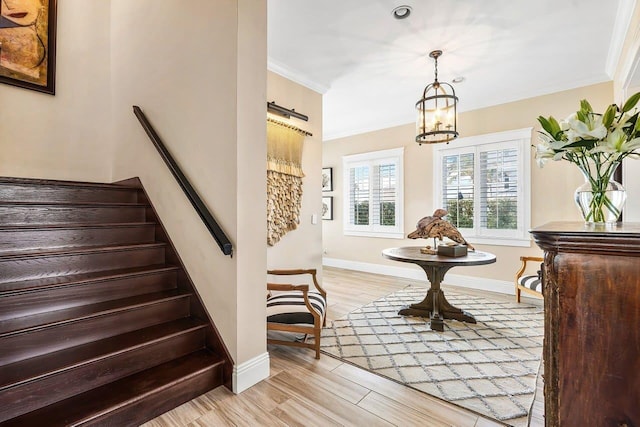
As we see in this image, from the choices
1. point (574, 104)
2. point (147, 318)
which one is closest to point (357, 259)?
point (574, 104)

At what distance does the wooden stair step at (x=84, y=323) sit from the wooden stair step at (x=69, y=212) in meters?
0.86

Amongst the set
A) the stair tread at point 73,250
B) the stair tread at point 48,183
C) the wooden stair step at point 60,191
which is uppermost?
the stair tread at point 48,183

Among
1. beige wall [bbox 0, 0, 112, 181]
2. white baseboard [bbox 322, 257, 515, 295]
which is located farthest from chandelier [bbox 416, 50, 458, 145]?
beige wall [bbox 0, 0, 112, 181]

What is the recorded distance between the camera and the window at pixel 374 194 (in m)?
5.43

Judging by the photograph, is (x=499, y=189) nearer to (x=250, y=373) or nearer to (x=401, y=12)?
(x=401, y=12)

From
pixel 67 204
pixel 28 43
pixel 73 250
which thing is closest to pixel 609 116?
pixel 73 250

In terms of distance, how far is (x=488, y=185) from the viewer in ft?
14.6

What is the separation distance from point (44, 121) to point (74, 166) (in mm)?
494

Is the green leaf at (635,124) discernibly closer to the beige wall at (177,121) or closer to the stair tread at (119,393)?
the beige wall at (177,121)

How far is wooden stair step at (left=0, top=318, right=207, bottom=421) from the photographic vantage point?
56.0 inches

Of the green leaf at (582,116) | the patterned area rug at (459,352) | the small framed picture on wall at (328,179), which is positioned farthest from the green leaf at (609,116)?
the small framed picture on wall at (328,179)

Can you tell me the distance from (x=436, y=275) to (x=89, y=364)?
2877 mm

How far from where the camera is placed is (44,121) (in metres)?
3.09

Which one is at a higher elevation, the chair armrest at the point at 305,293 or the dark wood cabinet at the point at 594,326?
the dark wood cabinet at the point at 594,326
